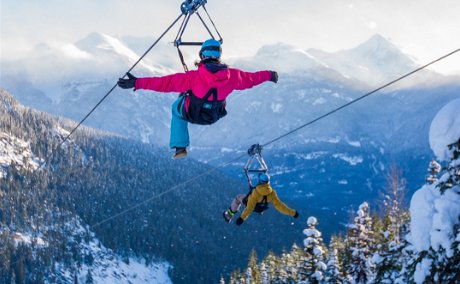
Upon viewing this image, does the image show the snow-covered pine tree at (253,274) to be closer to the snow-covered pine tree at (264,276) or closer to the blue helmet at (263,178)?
the snow-covered pine tree at (264,276)

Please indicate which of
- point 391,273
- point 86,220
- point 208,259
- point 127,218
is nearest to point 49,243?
point 86,220

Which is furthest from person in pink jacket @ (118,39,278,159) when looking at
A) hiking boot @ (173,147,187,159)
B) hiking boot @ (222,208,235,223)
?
hiking boot @ (222,208,235,223)

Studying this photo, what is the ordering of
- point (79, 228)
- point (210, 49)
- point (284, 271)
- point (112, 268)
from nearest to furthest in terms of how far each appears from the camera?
1. point (210, 49)
2. point (284, 271)
3. point (112, 268)
4. point (79, 228)

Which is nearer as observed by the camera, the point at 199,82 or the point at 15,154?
the point at 199,82

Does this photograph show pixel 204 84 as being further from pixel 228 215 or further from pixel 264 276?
pixel 264 276

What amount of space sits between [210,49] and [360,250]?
2686 centimetres

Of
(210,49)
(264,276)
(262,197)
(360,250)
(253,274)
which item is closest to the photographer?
(210,49)

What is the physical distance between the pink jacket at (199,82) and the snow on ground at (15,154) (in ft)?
574

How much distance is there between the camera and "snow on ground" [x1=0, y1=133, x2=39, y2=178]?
178387mm

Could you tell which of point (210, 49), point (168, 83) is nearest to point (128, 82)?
A: point (168, 83)

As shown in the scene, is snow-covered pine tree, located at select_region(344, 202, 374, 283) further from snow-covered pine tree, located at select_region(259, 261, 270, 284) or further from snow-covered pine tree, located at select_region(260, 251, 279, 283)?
snow-covered pine tree, located at select_region(259, 261, 270, 284)

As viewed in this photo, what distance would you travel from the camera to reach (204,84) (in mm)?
9219

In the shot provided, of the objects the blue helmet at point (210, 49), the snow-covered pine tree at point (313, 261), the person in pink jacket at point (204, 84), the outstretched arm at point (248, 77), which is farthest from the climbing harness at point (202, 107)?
the snow-covered pine tree at point (313, 261)

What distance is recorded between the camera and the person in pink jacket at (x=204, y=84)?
888 centimetres
